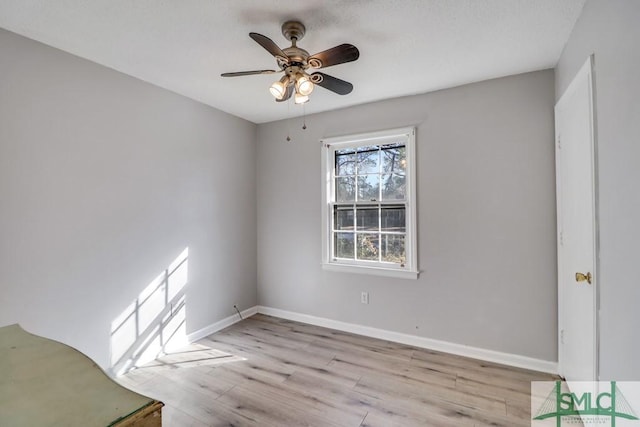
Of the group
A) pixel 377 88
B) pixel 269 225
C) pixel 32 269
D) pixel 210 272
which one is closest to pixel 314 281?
pixel 269 225

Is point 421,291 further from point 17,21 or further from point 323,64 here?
point 17,21

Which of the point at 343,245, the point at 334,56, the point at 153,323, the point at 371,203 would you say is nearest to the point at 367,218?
the point at 371,203

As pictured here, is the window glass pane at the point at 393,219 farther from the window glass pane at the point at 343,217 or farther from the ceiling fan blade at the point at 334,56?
the ceiling fan blade at the point at 334,56

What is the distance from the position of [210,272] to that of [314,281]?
125 cm

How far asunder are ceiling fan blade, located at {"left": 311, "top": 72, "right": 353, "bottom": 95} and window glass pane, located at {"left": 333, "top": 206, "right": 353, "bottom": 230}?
1599 millimetres

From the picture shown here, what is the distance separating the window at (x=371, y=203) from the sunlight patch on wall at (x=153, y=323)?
1.66 metres

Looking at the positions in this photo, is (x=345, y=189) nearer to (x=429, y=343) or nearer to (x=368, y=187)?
(x=368, y=187)

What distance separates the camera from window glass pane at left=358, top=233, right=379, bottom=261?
3.31 metres

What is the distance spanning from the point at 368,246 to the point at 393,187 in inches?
29.1

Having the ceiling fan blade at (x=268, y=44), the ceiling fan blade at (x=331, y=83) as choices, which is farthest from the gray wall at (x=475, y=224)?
the ceiling fan blade at (x=268, y=44)

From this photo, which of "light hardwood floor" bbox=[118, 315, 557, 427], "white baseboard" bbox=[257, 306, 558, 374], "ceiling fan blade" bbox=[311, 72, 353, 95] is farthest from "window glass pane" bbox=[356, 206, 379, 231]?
"ceiling fan blade" bbox=[311, 72, 353, 95]

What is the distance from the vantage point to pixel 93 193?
7.74ft

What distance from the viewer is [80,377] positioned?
97 centimetres

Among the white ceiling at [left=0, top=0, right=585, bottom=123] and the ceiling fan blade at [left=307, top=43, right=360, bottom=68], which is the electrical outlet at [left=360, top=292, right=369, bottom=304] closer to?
the white ceiling at [left=0, top=0, right=585, bottom=123]
